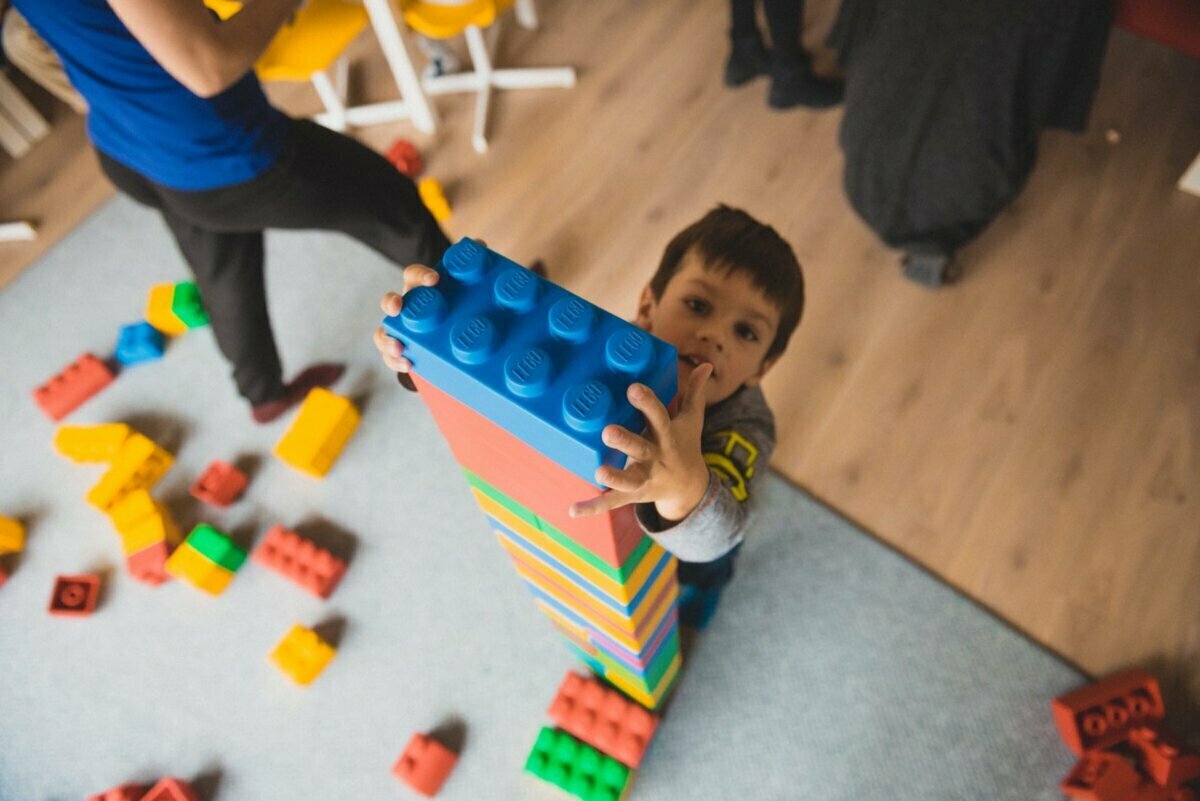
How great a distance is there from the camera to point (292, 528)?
1417 mm

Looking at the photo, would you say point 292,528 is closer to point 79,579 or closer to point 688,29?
point 79,579

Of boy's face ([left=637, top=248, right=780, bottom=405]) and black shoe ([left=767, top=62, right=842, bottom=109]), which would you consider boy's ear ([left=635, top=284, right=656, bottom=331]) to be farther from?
black shoe ([left=767, top=62, right=842, bottom=109])

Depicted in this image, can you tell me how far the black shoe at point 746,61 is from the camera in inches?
71.9

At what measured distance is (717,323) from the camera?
915mm

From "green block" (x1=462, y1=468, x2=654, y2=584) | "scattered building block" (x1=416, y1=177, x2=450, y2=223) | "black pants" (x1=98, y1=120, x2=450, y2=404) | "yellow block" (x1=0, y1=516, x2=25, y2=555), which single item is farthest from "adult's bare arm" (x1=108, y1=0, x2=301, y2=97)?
"yellow block" (x1=0, y1=516, x2=25, y2=555)

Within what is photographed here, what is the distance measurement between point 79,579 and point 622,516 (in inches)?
47.6

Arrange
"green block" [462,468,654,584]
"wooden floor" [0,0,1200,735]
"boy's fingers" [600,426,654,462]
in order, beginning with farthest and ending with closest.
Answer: "wooden floor" [0,0,1200,735] < "green block" [462,468,654,584] < "boy's fingers" [600,426,654,462]

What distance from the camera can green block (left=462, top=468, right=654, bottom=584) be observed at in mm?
718

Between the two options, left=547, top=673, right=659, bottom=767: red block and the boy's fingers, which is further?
left=547, top=673, right=659, bottom=767: red block

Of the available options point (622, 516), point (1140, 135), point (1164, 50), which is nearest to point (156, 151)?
point (622, 516)

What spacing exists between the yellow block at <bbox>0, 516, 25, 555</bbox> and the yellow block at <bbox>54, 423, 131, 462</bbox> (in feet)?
0.51

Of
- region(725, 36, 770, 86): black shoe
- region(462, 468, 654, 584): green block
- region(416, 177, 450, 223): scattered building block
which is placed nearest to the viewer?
region(462, 468, 654, 584): green block

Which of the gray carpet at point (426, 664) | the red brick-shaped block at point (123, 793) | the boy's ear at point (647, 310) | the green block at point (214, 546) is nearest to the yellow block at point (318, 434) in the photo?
the gray carpet at point (426, 664)

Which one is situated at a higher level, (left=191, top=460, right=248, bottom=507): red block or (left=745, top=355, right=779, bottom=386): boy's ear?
(left=745, top=355, right=779, bottom=386): boy's ear
